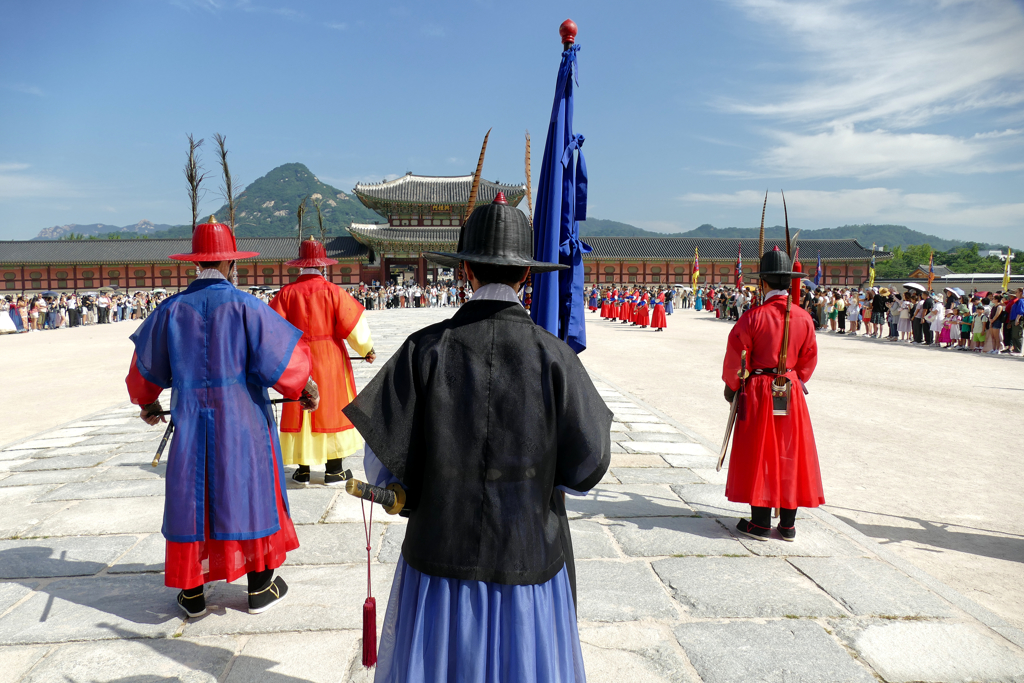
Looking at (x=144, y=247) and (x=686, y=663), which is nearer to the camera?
(x=686, y=663)

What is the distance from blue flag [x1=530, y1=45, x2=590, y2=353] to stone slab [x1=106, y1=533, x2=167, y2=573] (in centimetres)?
214

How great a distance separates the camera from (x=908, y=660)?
212cm

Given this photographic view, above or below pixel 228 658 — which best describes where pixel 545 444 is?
above

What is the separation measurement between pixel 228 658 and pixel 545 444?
1526 mm

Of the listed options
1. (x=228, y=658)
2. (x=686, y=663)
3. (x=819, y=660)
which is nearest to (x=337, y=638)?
(x=228, y=658)

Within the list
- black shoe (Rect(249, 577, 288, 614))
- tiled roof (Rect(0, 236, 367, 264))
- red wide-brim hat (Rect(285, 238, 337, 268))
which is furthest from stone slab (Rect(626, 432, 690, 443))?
tiled roof (Rect(0, 236, 367, 264))

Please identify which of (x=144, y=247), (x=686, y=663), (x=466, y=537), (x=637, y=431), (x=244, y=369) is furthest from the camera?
(x=144, y=247)

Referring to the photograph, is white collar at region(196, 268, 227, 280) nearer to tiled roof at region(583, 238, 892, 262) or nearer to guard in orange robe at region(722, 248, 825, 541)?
guard in orange robe at region(722, 248, 825, 541)

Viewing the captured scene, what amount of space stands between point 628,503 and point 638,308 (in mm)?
16833

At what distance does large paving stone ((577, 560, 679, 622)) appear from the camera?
2414 mm

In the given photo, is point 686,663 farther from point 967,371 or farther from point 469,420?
point 967,371

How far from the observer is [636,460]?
4797 millimetres

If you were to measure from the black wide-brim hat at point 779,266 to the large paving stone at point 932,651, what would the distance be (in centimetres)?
174

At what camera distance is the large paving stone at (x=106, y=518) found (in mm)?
3223
